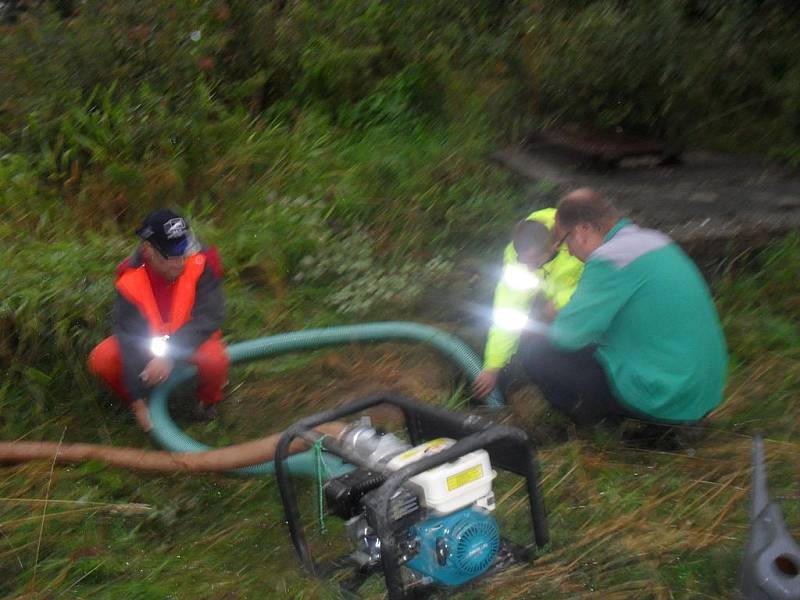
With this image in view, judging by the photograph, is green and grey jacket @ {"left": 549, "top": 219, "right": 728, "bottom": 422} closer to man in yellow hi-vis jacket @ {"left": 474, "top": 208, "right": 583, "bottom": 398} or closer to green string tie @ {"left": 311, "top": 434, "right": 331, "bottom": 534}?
man in yellow hi-vis jacket @ {"left": 474, "top": 208, "right": 583, "bottom": 398}

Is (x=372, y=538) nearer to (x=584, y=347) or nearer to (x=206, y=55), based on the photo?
(x=584, y=347)

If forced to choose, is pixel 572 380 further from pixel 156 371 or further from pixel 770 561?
pixel 156 371

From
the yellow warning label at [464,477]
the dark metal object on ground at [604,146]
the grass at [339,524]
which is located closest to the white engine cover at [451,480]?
the yellow warning label at [464,477]

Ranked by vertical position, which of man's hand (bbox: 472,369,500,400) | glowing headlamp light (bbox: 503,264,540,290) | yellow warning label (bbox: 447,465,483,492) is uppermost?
yellow warning label (bbox: 447,465,483,492)

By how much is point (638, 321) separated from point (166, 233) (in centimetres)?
208

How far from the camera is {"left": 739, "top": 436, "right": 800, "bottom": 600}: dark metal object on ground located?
273cm

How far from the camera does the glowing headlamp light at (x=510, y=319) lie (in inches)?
163

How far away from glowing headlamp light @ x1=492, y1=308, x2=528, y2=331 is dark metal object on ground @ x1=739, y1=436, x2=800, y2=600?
4.68 ft

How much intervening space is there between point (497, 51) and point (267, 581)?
5.53m

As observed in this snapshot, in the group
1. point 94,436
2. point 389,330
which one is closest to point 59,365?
point 94,436

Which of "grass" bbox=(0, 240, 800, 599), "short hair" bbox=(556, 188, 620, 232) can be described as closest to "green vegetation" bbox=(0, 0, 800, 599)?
"grass" bbox=(0, 240, 800, 599)

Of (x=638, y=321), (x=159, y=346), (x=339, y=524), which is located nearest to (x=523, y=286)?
(x=638, y=321)

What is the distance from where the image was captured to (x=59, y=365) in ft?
15.2

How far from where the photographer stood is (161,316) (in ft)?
14.3
